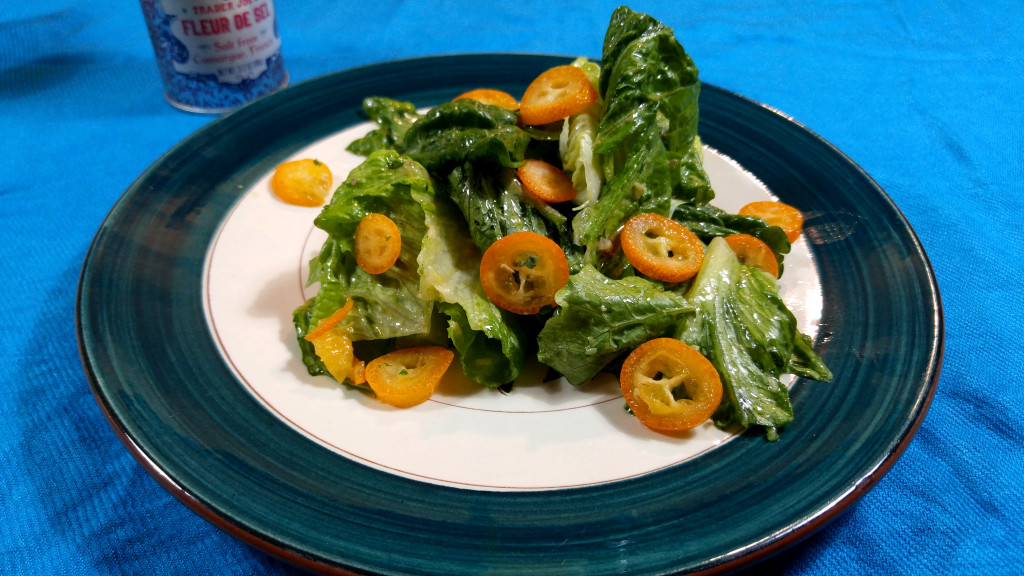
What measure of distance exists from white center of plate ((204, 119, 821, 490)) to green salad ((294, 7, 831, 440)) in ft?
0.22

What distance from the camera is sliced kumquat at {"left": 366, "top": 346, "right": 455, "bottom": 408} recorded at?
78.9 inches

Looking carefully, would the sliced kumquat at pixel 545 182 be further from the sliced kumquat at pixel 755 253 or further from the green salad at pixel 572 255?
the sliced kumquat at pixel 755 253

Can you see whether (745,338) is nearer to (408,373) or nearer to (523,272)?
(523,272)

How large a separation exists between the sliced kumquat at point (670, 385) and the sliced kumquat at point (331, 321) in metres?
0.83

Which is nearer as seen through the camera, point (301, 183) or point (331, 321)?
point (331, 321)

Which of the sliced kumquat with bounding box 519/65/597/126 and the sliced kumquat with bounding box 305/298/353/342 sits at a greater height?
the sliced kumquat with bounding box 519/65/597/126

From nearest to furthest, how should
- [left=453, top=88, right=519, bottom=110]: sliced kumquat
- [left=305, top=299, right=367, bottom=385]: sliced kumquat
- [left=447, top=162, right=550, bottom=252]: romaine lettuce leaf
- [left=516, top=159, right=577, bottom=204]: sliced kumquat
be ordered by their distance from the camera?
1. [left=305, top=299, right=367, bottom=385]: sliced kumquat
2. [left=447, top=162, right=550, bottom=252]: romaine lettuce leaf
3. [left=516, top=159, right=577, bottom=204]: sliced kumquat
4. [left=453, top=88, right=519, bottom=110]: sliced kumquat

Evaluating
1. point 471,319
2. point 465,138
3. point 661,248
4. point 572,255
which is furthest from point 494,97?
point 471,319

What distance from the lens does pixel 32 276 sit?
2.88m

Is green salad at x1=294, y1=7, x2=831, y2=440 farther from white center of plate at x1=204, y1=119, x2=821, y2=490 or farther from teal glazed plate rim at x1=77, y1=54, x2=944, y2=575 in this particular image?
teal glazed plate rim at x1=77, y1=54, x2=944, y2=575

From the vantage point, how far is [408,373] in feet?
6.75

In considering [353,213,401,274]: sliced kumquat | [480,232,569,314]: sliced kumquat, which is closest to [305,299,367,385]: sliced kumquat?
[353,213,401,274]: sliced kumquat

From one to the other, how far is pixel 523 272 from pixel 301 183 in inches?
46.1

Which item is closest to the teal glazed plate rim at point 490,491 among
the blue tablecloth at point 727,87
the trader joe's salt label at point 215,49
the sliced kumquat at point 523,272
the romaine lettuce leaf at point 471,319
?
the blue tablecloth at point 727,87
